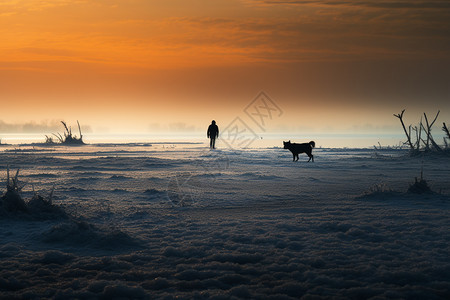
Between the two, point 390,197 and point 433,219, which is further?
point 390,197

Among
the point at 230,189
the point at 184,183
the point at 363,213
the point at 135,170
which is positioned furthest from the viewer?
the point at 135,170

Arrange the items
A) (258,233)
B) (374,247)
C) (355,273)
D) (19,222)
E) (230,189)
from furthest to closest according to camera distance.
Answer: (230,189)
(19,222)
(258,233)
(374,247)
(355,273)

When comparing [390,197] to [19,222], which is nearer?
[19,222]

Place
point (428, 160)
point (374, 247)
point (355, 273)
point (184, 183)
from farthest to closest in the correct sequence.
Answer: point (428, 160) < point (184, 183) < point (374, 247) < point (355, 273)

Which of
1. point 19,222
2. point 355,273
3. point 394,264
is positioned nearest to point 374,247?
point 394,264

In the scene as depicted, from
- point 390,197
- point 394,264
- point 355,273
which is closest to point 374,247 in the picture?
point 394,264

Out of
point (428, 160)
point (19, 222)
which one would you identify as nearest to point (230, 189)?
point (19, 222)

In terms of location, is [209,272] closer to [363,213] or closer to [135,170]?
[363,213]

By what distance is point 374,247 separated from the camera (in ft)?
17.3

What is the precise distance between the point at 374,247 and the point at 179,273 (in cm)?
262

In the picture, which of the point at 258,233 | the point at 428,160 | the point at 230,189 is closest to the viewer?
the point at 258,233

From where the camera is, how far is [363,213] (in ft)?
24.1

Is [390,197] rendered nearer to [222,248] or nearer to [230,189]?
[230,189]

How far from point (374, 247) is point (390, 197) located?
4.13 m
